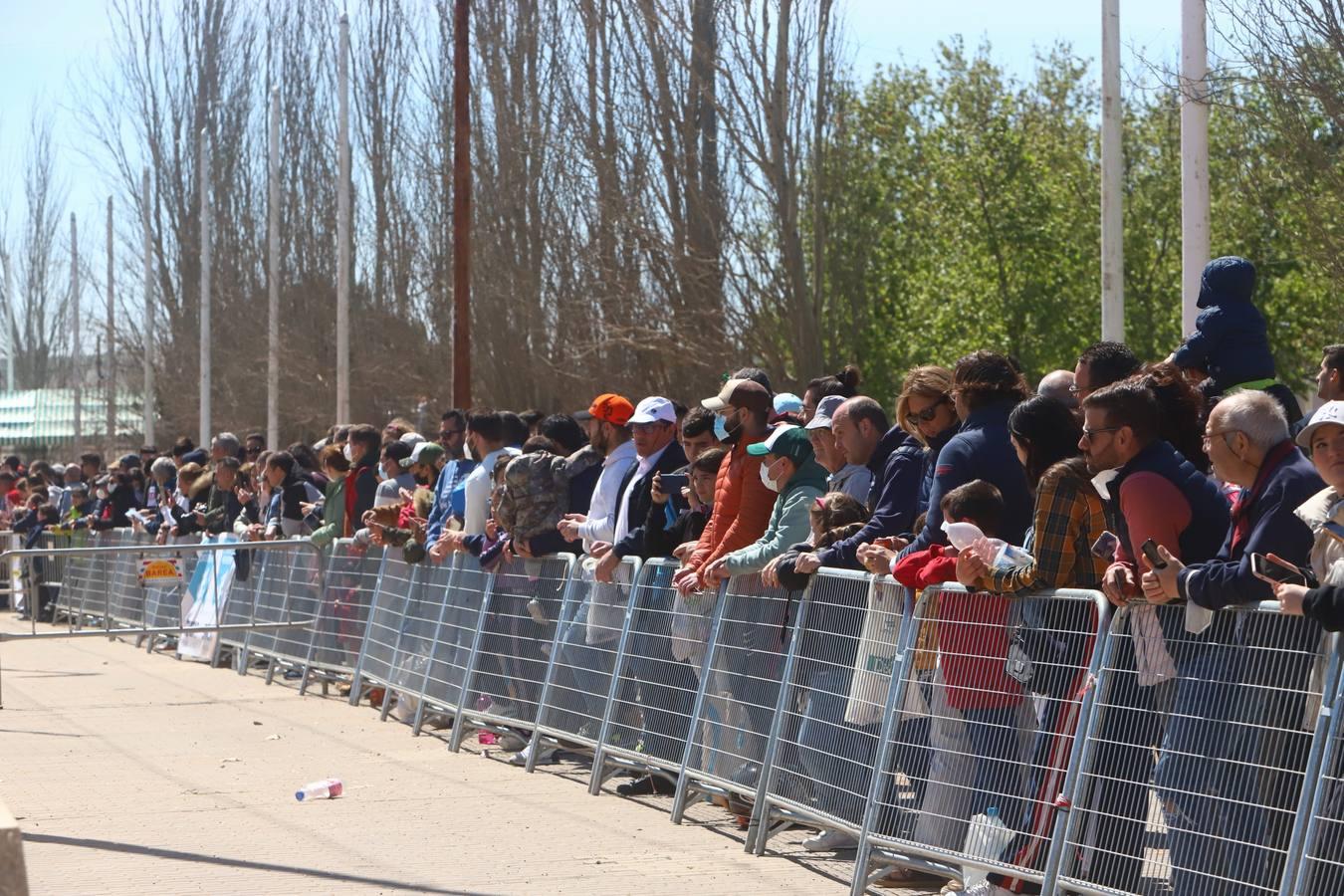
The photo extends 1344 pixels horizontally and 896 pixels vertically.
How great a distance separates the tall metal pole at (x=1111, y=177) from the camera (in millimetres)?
15422

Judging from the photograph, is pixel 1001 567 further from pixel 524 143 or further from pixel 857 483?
pixel 524 143

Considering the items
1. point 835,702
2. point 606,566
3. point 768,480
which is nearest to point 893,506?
point 835,702

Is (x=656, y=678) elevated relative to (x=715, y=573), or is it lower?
lower

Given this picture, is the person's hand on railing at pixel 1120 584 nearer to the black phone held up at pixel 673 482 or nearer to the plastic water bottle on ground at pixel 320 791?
the black phone held up at pixel 673 482

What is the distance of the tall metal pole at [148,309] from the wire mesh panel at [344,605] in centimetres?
3398

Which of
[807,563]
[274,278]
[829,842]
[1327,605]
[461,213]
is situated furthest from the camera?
[274,278]

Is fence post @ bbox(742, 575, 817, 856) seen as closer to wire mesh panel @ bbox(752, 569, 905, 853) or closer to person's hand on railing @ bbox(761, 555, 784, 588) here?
wire mesh panel @ bbox(752, 569, 905, 853)

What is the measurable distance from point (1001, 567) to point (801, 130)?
1962cm

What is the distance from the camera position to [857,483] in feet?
29.2

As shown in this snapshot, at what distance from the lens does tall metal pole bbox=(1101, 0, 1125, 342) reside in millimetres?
15422

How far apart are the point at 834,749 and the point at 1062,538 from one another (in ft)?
5.14

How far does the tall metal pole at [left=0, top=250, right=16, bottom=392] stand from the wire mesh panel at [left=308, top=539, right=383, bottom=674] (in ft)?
203

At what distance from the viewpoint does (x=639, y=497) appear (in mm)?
10602

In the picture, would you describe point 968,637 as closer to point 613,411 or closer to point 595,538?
point 595,538
